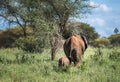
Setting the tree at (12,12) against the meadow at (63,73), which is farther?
the tree at (12,12)

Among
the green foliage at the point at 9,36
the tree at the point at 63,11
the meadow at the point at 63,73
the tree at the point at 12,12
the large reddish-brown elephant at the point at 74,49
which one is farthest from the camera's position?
the green foliage at the point at 9,36

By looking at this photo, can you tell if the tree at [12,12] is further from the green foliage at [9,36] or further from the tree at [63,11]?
the tree at [63,11]

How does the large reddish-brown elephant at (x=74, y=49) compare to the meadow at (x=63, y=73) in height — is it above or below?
above

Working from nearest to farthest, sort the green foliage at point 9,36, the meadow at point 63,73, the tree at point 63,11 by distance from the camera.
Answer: the meadow at point 63,73 < the tree at point 63,11 < the green foliage at point 9,36

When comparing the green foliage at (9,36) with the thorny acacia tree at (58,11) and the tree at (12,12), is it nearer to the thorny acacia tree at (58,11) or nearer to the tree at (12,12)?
the tree at (12,12)

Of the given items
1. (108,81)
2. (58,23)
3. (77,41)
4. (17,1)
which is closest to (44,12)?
(58,23)

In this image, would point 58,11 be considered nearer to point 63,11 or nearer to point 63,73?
point 63,11

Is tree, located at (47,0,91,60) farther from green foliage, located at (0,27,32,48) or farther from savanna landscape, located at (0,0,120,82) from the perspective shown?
green foliage, located at (0,27,32,48)

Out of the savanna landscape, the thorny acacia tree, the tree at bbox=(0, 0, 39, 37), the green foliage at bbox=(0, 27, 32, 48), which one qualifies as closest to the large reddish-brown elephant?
the savanna landscape

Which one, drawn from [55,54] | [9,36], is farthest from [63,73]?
[9,36]

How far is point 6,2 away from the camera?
39906 mm

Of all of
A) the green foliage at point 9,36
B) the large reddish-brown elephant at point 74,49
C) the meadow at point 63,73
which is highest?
the green foliage at point 9,36

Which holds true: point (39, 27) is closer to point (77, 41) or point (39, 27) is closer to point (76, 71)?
point (77, 41)

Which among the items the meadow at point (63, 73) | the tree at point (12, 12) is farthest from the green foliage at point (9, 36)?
the meadow at point (63, 73)
